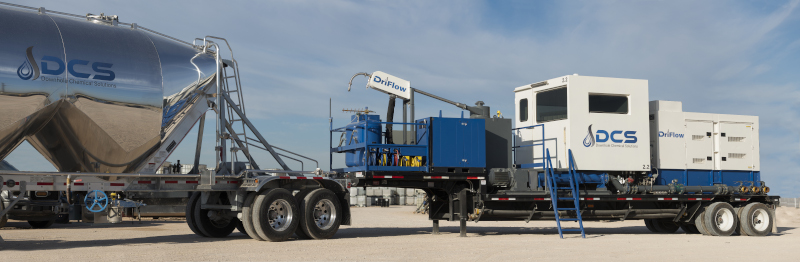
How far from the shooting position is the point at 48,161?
12.3 metres

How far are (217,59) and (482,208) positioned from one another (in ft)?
21.9

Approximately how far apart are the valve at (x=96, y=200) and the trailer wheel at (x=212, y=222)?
3194 mm

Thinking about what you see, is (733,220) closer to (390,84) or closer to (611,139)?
(611,139)

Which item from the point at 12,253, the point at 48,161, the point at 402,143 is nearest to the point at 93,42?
the point at 48,161

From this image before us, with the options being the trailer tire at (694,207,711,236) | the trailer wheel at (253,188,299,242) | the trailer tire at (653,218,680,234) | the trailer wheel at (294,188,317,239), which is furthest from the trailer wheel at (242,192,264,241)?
the trailer tire at (653,218,680,234)

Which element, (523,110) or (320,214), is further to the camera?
(523,110)

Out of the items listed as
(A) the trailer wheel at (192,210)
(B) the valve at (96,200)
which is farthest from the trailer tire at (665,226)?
(B) the valve at (96,200)

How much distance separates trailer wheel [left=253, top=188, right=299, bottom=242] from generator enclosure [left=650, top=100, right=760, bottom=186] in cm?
941

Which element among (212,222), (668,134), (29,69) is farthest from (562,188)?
(29,69)

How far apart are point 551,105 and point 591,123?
1064 mm

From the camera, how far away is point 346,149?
16.0m

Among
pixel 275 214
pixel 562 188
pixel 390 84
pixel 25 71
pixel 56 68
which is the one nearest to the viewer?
pixel 25 71

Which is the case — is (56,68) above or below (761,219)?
above

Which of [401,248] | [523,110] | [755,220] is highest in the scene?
[523,110]
